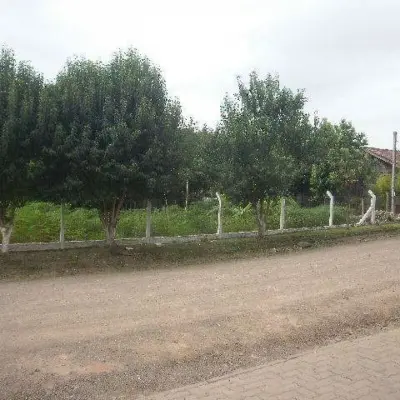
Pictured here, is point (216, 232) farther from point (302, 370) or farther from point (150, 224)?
point (302, 370)

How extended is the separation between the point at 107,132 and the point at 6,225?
2.89 meters

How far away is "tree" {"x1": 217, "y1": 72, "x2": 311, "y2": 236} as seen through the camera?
11.8m

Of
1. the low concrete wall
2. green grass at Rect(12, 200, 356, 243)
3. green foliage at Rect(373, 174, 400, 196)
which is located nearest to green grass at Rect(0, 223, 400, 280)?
the low concrete wall

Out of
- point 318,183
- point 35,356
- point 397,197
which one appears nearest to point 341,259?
point 35,356

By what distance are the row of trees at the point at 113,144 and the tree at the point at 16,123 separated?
18 millimetres

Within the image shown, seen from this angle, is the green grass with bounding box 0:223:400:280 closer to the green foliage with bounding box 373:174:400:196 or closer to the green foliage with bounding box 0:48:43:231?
the green foliage with bounding box 0:48:43:231

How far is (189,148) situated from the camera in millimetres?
10820

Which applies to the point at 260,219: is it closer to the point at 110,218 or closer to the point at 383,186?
the point at 110,218

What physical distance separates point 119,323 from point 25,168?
4429 millimetres

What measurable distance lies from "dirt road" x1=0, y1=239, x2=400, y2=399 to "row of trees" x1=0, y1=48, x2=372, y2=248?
199 centimetres

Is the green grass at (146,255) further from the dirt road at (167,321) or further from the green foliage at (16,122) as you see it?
the green foliage at (16,122)

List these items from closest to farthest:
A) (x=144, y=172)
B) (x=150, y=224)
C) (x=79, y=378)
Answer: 1. (x=79, y=378)
2. (x=144, y=172)
3. (x=150, y=224)

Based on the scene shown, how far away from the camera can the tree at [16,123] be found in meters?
8.88

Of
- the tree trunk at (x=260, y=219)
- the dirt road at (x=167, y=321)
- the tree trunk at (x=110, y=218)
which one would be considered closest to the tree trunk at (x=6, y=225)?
the tree trunk at (x=110, y=218)
